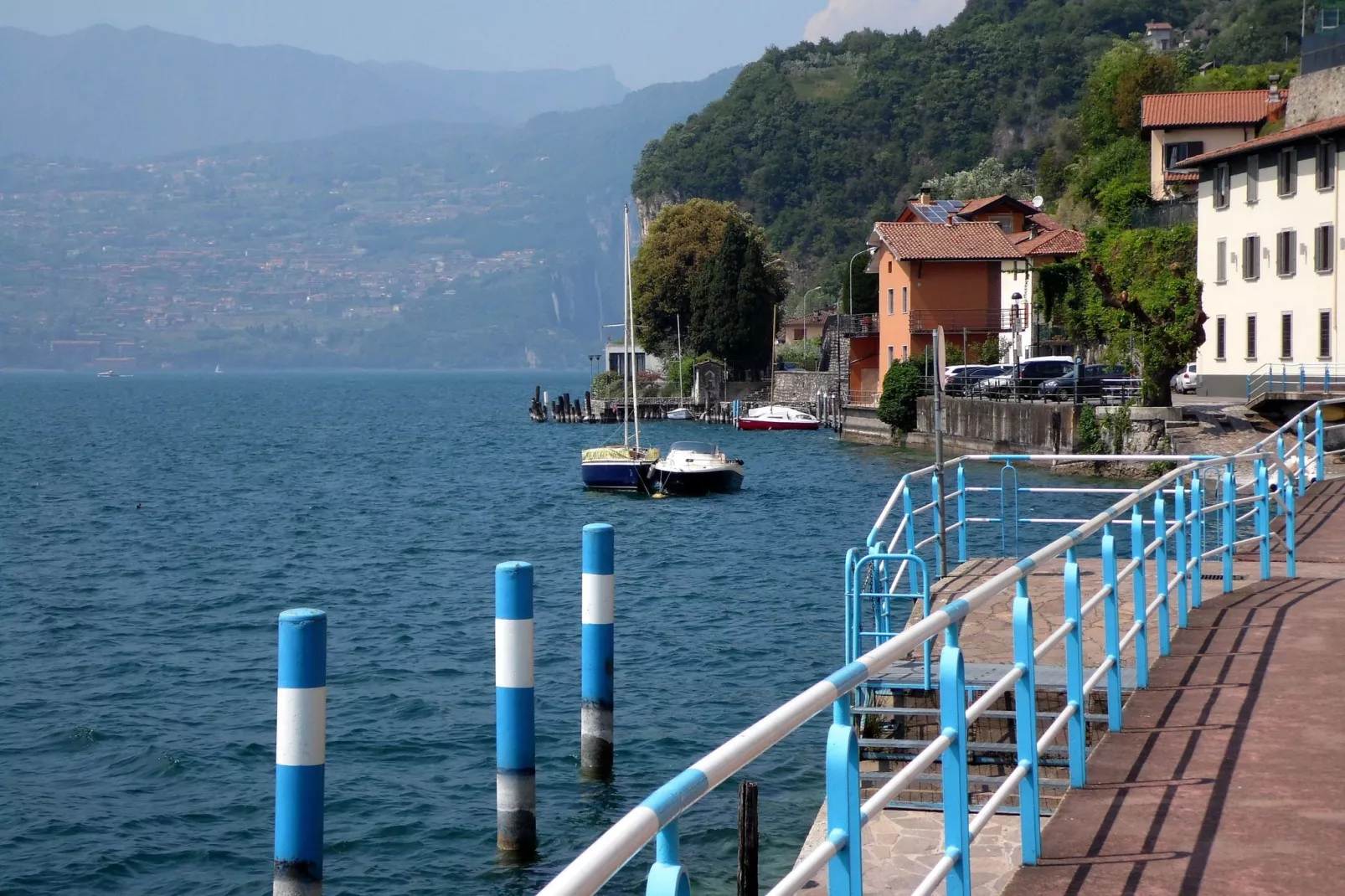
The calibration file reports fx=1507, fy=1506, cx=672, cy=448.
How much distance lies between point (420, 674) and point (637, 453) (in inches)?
1216

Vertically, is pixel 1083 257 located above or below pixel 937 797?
above

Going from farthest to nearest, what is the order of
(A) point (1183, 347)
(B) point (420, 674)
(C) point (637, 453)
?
(C) point (637, 453), (A) point (1183, 347), (B) point (420, 674)

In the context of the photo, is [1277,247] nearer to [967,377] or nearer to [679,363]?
[967,377]

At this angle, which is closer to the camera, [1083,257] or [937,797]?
[937,797]

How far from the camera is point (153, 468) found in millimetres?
65750

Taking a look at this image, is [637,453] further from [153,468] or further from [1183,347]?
[153,468]

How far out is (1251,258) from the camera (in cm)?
5000

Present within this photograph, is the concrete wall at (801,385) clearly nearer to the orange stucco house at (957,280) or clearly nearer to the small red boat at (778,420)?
the small red boat at (778,420)

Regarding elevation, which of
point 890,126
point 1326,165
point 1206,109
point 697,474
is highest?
point 890,126

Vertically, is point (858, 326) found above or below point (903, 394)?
above

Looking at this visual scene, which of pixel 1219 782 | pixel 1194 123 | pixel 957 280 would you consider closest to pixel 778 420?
pixel 957 280

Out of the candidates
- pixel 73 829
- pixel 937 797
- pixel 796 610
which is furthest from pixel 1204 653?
pixel 796 610

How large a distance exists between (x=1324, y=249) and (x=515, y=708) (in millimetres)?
41243

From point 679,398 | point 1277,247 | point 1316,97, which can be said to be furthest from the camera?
point 679,398
